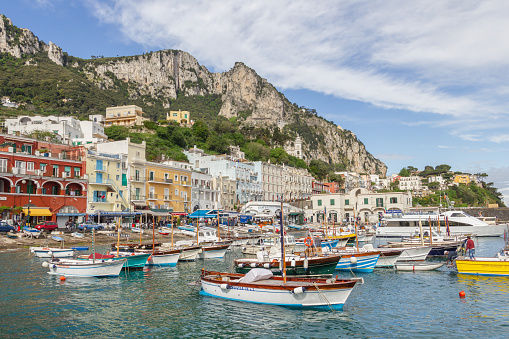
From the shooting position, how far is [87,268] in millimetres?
24703

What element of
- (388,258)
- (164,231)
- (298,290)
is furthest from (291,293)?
(164,231)

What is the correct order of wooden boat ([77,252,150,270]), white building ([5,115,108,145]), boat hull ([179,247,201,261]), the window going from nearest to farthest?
wooden boat ([77,252,150,270]), boat hull ([179,247,201,261]), the window, white building ([5,115,108,145])

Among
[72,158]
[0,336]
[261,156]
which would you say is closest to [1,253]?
[72,158]

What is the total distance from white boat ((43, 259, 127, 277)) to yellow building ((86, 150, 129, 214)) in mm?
29819

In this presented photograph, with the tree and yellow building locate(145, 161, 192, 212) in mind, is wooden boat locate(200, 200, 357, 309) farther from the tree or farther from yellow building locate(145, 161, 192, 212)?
the tree

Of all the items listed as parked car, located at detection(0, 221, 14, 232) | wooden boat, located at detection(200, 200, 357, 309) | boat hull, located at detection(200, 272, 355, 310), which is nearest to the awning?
parked car, located at detection(0, 221, 14, 232)

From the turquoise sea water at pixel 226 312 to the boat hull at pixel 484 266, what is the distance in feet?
1.71

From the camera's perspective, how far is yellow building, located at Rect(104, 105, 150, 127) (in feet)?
375

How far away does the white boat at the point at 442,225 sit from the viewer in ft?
177

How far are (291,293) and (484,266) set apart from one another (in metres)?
15.4

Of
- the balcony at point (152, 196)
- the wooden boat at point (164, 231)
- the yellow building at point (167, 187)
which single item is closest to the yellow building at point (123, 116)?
the yellow building at point (167, 187)

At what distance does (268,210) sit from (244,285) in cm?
6405

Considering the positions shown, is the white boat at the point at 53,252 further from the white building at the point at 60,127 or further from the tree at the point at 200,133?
the tree at the point at 200,133

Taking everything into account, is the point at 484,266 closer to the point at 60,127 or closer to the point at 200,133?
the point at 60,127
